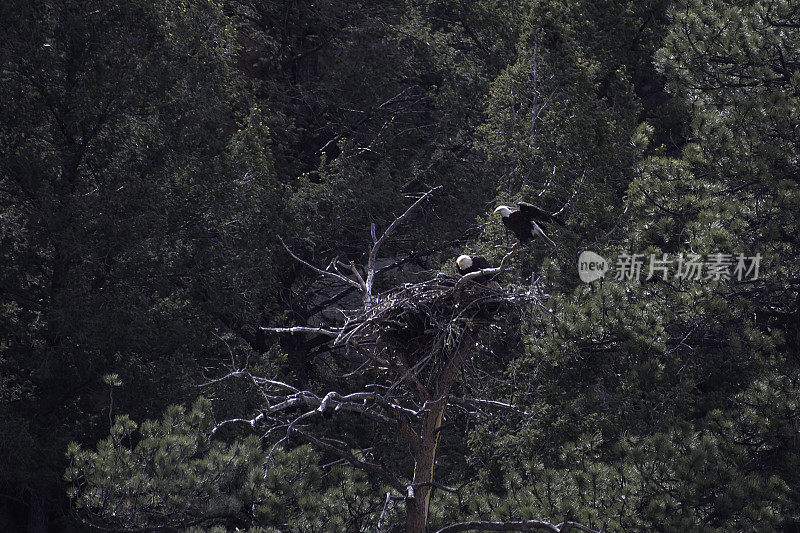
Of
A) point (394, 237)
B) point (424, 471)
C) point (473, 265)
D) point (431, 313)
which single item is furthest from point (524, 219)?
point (394, 237)

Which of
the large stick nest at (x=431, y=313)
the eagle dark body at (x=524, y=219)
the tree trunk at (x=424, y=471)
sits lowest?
the tree trunk at (x=424, y=471)

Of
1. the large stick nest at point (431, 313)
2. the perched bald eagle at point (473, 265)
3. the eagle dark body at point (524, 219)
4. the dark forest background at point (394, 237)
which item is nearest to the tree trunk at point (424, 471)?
the dark forest background at point (394, 237)

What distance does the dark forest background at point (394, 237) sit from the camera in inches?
285

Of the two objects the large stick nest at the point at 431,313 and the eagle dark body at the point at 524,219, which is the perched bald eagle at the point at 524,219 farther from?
the large stick nest at the point at 431,313

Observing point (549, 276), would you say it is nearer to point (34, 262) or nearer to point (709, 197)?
point (709, 197)

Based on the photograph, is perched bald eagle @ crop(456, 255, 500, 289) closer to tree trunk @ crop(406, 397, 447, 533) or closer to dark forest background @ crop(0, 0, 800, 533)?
dark forest background @ crop(0, 0, 800, 533)

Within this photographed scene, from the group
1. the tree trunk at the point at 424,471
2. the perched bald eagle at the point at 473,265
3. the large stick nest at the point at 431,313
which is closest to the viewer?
the large stick nest at the point at 431,313

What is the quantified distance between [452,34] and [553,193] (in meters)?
5.73

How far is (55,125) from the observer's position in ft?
36.7

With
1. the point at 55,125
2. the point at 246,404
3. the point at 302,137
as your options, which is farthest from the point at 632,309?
the point at 302,137

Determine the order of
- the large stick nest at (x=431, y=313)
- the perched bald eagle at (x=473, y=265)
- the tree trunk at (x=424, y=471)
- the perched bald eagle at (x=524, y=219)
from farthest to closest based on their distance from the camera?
the perched bald eagle at (x=524, y=219), the tree trunk at (x=424, y=471), the perched bald eagle at (x=473, y=265), the large stick nest at (x=431, y=313)

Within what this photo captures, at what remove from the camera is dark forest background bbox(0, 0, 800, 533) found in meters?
7.23

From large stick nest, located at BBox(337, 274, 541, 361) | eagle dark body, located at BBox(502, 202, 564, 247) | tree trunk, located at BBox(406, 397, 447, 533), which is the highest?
eagle dark body, located at BBox(502, 202, 564, 247)

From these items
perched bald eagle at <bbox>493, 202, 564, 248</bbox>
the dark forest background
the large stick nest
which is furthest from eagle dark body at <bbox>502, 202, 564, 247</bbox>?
the dark forest background
